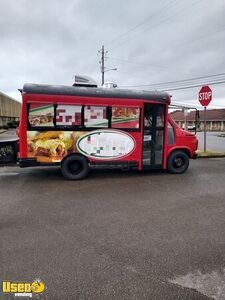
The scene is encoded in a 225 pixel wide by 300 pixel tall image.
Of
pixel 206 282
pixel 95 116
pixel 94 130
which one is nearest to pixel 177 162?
pixel 94 130

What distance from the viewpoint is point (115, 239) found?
3.23 meters

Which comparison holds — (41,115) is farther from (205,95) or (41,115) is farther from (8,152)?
(205,95)

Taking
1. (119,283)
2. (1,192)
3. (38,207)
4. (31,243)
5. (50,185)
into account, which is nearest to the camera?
(119,283)

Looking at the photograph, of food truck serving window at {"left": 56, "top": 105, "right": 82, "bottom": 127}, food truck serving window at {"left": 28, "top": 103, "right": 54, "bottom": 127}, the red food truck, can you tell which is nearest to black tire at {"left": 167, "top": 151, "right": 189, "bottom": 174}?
the red food truck

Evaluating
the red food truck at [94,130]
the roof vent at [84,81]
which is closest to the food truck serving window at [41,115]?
the red food truck at [94,130]

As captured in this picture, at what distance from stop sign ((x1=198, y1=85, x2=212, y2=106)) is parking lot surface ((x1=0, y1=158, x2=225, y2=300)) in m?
6.16

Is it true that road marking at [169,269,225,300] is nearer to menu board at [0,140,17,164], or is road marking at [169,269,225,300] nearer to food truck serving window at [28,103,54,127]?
food truck serving window at [28,103,54,127]

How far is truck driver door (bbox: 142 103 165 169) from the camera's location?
268 inches

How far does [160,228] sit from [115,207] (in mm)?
1155

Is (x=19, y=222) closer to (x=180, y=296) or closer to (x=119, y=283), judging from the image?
(x=119, y=283)

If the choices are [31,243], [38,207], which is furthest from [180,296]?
[38,207]

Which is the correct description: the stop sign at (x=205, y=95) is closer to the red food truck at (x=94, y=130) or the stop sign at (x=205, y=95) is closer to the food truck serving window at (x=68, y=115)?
the red food truck at (x=94, y=130)

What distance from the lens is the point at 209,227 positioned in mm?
3598

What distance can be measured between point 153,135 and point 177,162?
1.39 meters
